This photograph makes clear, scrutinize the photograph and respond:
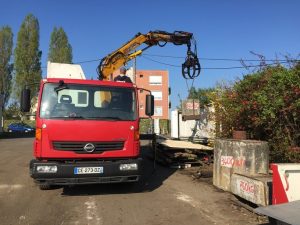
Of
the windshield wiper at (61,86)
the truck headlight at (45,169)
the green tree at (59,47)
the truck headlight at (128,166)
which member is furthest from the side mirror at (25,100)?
the green tree at (59,47)

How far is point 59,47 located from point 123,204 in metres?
56.9

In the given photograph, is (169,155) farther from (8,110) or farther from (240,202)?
(8,110)

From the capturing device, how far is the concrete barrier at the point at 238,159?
30.2 ft

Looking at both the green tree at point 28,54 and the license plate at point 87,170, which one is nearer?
the license plate at point 87,170

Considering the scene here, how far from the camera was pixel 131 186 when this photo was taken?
35.4 feet

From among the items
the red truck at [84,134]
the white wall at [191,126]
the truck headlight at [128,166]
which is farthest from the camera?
the white wall at [191,126]

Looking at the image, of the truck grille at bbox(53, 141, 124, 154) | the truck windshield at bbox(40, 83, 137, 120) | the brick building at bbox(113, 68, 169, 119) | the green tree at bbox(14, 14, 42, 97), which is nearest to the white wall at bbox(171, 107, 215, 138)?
the truck windshield at bbox(40, 83, 137, 120)

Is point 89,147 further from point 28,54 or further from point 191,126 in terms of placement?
point 28,54

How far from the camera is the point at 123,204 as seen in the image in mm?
8734

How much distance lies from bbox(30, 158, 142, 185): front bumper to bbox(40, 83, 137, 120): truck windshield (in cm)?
97

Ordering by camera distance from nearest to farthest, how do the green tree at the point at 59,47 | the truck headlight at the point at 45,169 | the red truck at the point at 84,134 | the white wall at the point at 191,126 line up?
the truck headlight at the point at 45,169, the red truck at the point at 84,134, the white wall at the point at 191,126, the green tree at the point at 59,47

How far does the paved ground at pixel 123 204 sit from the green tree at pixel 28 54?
5076 cm

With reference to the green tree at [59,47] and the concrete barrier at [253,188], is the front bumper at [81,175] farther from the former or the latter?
the green tree at [59,47]

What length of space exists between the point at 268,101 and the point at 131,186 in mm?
3917
